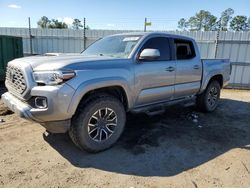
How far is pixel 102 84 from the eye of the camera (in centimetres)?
354

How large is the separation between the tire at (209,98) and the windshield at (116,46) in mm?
2746

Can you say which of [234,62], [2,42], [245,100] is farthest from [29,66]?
[234,62]

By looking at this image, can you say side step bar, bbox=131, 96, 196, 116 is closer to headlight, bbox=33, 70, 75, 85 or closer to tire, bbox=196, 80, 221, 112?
tire, bbox=196, 80, 221, 112

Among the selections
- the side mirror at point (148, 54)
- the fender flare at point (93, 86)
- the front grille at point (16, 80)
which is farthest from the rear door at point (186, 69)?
the front grille at point (16, 80)

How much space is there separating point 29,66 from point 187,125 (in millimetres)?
3560

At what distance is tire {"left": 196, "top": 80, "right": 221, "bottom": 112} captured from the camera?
242 inches

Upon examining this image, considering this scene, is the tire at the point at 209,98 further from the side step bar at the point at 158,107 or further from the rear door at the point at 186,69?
the side step bar at the point at 158,107

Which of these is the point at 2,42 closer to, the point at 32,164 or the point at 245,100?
the point at 32,164

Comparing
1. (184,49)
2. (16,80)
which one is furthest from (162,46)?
(16,80)

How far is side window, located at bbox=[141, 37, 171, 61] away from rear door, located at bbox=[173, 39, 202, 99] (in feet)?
0.90

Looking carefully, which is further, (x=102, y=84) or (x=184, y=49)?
(x=184, y=49)

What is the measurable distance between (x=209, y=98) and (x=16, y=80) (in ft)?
15.9

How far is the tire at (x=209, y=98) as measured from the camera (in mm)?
6143

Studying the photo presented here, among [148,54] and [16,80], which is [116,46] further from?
[16,80]
